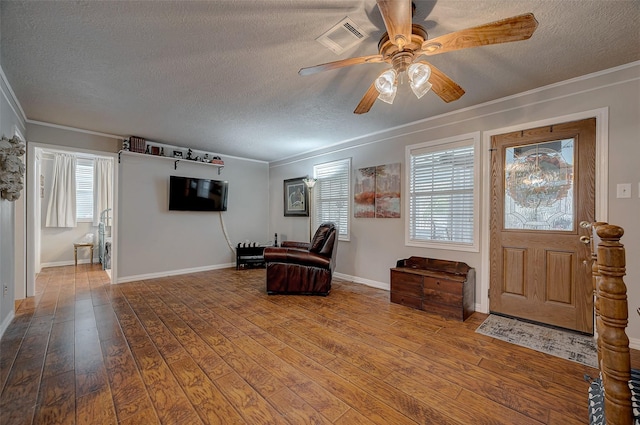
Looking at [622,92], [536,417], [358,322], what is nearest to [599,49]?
[622,92]

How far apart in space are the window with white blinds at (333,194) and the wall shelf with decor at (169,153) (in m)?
2.10

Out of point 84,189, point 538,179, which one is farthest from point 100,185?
point 538,179

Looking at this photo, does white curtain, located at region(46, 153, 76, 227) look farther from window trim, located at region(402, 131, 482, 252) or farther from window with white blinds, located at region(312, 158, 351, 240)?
window trim, located at region(402, 131, 482, 252)

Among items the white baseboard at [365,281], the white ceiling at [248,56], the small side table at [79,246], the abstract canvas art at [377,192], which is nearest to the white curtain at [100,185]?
the small side table at [79,246]

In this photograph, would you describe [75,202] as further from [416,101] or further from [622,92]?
[622,92]

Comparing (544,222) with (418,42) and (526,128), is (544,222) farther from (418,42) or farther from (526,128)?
(418,42)

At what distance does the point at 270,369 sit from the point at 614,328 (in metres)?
1.88

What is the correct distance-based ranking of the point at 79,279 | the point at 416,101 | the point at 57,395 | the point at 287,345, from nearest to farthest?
the point at 57,395 → the point at 287,345 → the point at 416,101 → the point at 79,279

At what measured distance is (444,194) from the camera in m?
3.42

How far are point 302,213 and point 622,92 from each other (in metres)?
4.45

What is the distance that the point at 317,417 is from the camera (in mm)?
1492

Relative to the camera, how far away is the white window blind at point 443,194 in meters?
3.21

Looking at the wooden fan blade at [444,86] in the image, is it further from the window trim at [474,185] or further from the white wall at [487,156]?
the window trim at [474,185]

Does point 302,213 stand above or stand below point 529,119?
below
